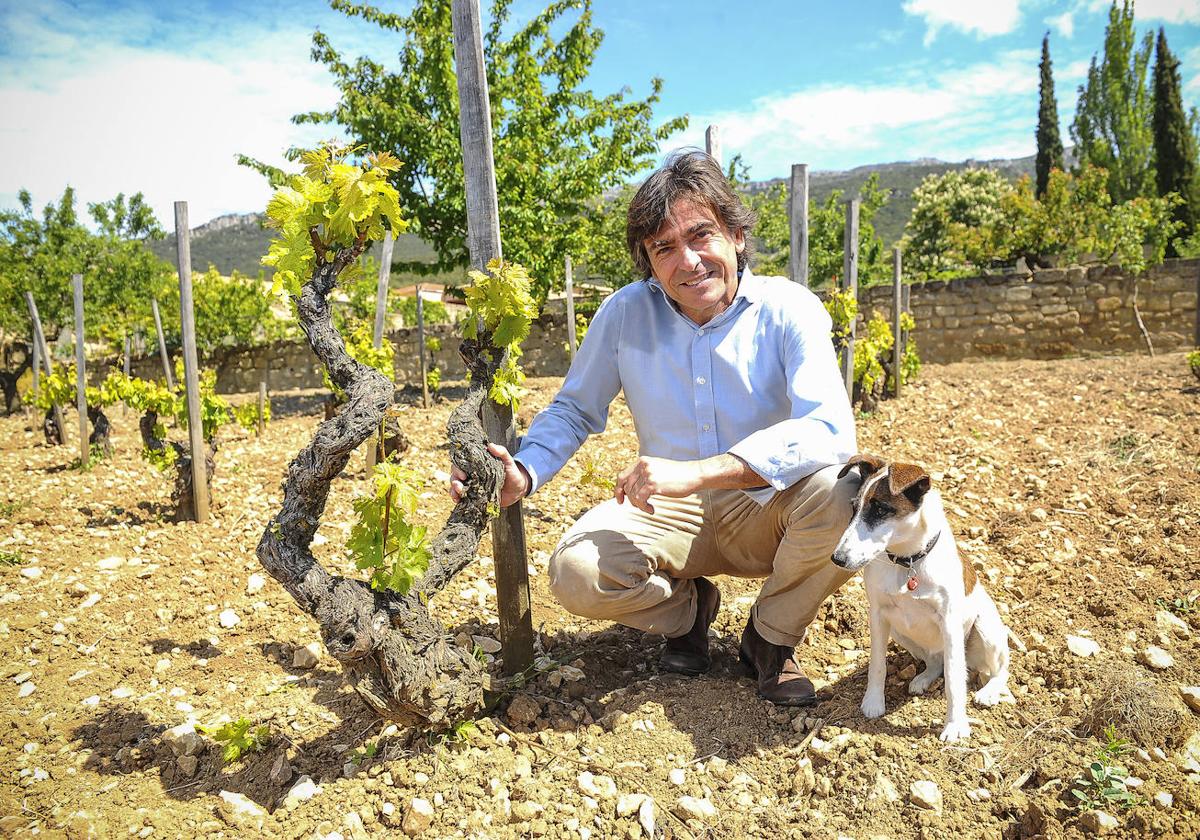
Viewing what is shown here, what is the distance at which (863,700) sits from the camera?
246cm

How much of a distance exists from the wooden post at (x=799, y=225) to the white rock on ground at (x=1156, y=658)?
271cm

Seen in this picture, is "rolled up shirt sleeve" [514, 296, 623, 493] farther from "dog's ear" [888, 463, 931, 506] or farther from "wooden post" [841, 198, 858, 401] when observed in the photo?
"wooden post" [841, 198, 858, 401]

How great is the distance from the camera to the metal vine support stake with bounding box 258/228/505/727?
2.08 m

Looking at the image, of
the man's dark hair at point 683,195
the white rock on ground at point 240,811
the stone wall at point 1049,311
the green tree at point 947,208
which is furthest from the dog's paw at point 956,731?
the green tree at point 947,208

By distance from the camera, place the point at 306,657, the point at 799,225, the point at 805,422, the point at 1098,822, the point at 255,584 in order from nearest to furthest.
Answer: the point at 1098,822, the point at 805,422, the point at 306,657, the point at 255,584, the point at 799,225

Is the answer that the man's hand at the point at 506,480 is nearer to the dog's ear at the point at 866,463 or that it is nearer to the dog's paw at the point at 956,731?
the dog's ear at the point at 866,463

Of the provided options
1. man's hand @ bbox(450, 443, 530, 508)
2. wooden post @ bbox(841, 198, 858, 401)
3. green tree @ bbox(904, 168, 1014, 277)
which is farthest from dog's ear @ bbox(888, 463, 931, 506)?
green tree @ bbox(904, 168, 1014, 277)

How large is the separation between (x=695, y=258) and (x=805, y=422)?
693 millimetres

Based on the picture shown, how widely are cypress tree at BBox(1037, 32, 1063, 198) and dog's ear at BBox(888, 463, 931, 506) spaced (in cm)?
3465

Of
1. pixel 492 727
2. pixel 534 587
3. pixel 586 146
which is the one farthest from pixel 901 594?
pixel 586 146

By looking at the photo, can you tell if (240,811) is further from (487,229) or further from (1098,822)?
(1098,822)

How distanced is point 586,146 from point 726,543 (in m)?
11.7

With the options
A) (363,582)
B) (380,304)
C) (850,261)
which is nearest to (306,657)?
(363,582)

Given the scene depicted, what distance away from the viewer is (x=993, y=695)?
7.93ft
